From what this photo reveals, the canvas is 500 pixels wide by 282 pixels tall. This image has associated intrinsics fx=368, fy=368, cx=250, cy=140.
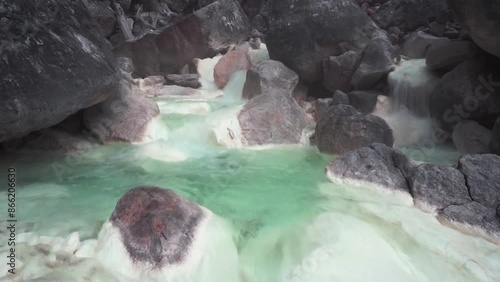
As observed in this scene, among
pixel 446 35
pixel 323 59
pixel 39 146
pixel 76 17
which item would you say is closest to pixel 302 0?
pixel 323 59

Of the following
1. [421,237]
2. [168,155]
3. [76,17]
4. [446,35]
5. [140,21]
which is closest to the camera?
[421,237]

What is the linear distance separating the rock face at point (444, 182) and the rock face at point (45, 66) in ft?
13.9

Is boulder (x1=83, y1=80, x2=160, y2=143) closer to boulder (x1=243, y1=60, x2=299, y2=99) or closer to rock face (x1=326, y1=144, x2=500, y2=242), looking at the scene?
boulder (x1=243, y1=60, x2=299, y2=99)

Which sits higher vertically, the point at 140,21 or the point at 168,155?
the point at 140,21

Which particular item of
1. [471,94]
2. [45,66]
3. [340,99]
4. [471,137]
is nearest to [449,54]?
[471,94]

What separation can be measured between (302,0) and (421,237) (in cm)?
811

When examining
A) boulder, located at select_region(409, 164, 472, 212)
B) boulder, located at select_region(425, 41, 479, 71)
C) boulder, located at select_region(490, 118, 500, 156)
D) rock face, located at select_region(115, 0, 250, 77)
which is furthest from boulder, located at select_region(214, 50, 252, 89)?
boulder, located at select_region(409, 164, 472, 212)

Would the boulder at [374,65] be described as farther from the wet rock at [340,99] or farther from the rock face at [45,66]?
the rock face at [45,66]

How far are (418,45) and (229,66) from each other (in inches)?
213

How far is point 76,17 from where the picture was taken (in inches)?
249

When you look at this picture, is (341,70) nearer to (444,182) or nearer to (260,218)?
(444,182)

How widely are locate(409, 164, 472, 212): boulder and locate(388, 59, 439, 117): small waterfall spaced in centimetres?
385

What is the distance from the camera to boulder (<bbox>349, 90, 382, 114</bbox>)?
8.40 metres

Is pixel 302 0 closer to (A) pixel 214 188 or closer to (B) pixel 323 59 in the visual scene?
(B) pixel 323 59
